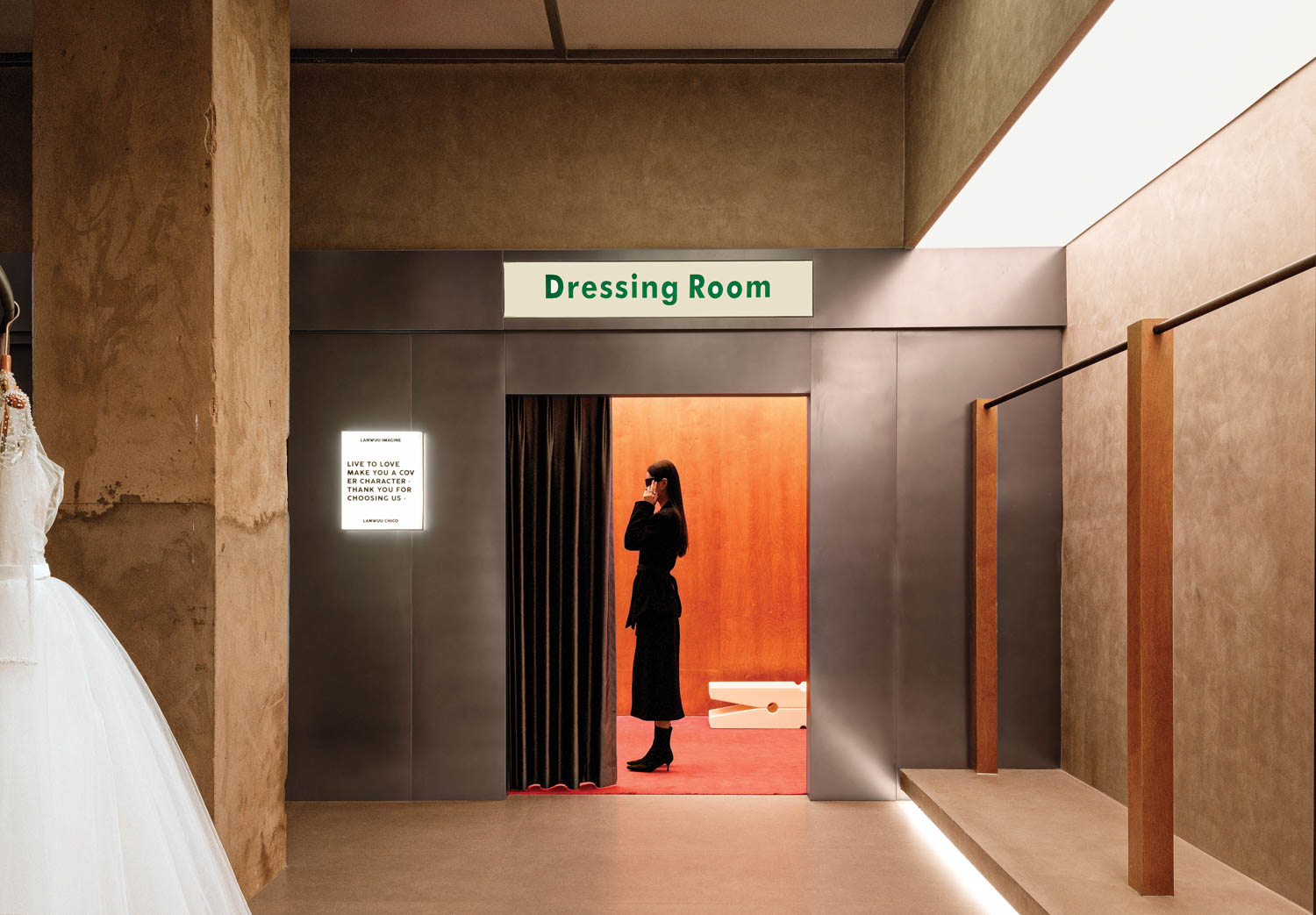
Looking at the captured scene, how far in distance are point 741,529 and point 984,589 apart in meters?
2.77

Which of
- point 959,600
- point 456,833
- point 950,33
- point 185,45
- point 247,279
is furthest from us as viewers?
point 959,600

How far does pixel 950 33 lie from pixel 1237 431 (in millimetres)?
2215

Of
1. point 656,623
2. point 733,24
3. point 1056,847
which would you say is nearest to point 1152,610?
point 1056,847

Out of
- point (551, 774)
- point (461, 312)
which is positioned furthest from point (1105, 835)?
point (461, 312)

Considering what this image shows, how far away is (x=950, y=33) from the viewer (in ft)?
14.0

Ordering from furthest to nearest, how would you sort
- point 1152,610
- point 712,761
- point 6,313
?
1. point 712,761
2. point 1152,610
3. point 6,313

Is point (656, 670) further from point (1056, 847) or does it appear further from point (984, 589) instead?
point (1056, 847)

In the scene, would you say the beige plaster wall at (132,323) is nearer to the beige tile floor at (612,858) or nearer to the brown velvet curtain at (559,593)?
the beige tile floor at (612,858)

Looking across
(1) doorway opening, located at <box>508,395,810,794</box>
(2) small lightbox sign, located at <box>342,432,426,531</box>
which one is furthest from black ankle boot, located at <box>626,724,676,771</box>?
(2) small lightbox sign, located at <box>342,432,426,531</box>

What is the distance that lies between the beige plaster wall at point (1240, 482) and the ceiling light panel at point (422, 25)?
11.1 feet

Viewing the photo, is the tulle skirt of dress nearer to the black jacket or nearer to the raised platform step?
the raised platform step

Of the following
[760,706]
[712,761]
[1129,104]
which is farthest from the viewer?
[760,706]

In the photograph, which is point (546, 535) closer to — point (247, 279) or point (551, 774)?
point (551, 774)

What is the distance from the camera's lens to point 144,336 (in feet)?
11.1
